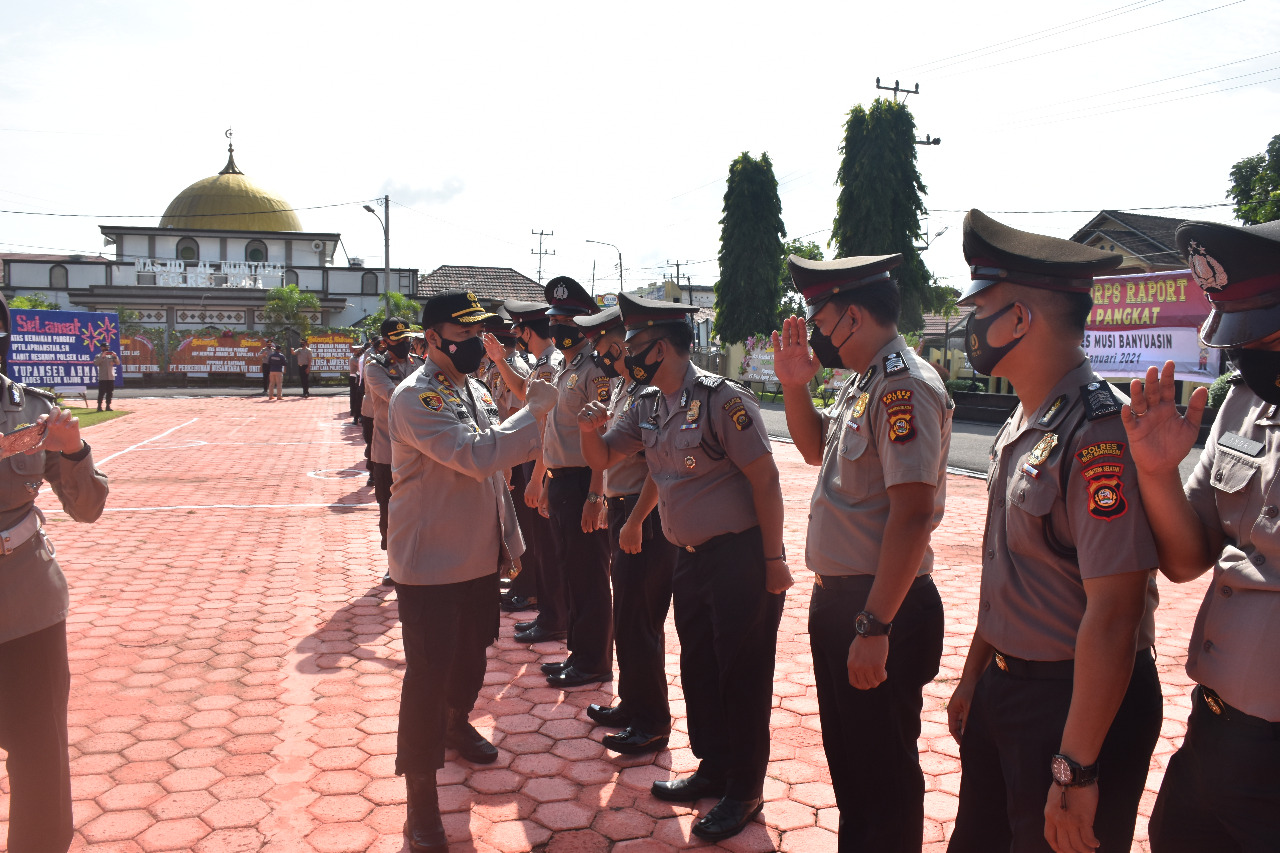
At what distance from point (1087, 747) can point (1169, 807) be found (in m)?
0.26

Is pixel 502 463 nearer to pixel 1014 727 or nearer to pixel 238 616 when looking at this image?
pixel 1014 727

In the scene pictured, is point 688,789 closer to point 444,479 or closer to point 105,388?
point 444,479

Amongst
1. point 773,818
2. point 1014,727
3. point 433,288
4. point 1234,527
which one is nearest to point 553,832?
point 773,818

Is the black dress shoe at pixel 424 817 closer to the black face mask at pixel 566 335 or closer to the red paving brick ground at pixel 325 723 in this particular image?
the red paving brick ground at pixel 325 723

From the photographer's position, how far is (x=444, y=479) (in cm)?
340

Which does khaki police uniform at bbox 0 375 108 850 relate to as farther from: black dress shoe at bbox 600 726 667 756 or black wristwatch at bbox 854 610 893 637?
black wristwatch at bbox 854 610 893 637

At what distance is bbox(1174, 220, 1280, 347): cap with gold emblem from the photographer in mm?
1776

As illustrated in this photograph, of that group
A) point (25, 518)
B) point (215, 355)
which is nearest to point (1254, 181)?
point (25, 518)

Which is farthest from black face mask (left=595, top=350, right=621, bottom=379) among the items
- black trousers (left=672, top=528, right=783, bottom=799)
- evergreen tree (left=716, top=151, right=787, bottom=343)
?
evergreen tree (left=716, top=151, right=787, bottom=343)

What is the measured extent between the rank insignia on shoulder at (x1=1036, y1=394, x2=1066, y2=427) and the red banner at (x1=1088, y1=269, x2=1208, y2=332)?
17239 millimetres

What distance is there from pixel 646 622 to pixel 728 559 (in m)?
0.95

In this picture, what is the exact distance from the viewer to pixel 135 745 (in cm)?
407

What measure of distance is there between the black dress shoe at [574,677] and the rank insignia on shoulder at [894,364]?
2978 mm

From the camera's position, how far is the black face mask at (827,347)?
9.70 ft
